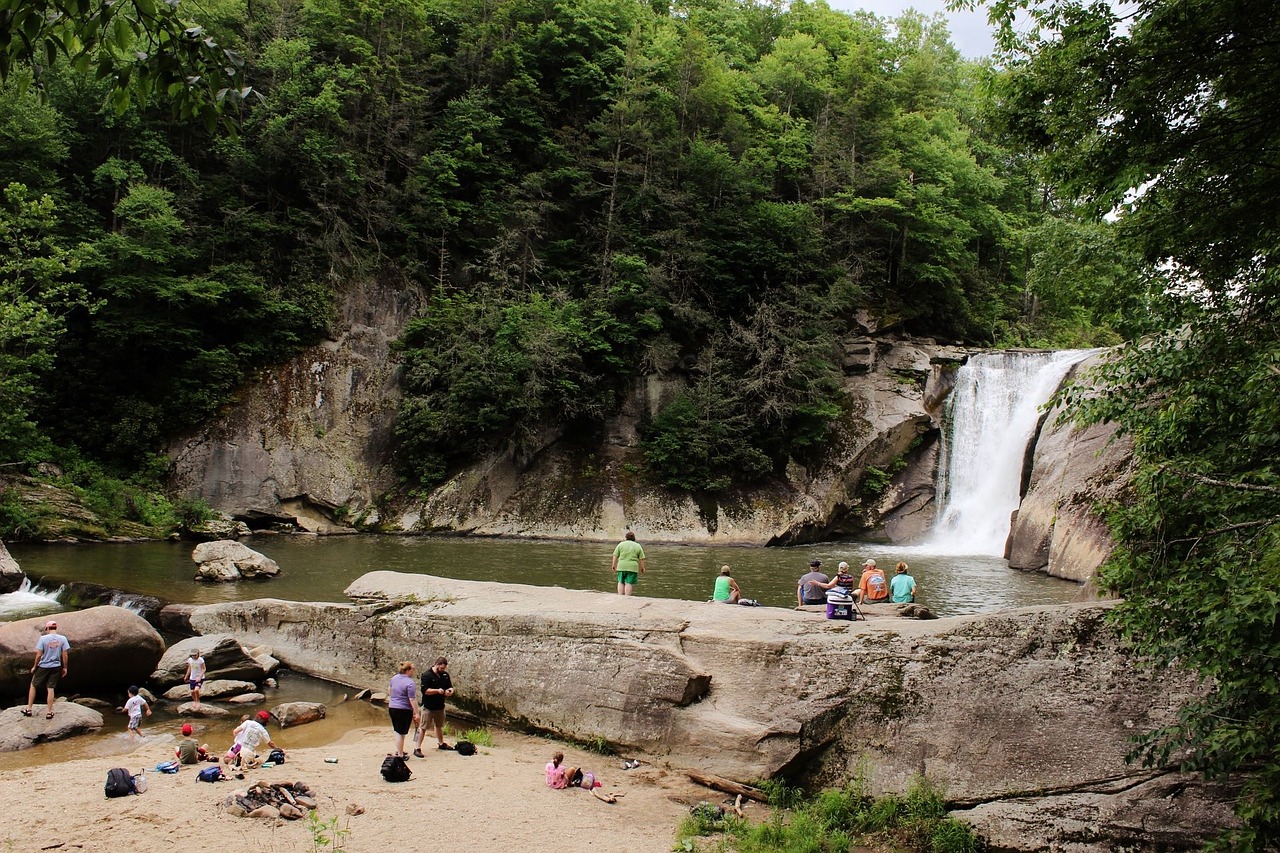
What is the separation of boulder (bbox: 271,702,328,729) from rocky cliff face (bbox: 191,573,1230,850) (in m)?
1.32

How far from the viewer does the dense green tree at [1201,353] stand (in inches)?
197

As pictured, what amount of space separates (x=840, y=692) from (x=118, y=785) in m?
7.77

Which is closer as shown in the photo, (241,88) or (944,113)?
(241,88)

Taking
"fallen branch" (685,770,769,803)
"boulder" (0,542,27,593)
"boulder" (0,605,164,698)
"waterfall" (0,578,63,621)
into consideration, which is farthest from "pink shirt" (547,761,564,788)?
"boulder" (0,542,27,593)

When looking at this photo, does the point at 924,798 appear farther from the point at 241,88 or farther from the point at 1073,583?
the point at 1073,583

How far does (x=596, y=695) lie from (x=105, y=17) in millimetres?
9188

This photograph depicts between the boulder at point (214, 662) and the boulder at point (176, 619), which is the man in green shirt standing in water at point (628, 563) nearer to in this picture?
the boulder at point (214, 662)

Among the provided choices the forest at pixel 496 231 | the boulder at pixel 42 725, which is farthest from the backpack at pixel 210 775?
the forest at pixel 496 231

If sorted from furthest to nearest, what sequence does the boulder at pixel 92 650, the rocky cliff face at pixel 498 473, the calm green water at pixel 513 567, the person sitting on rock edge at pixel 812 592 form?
the rocky cliff face at pixel 498 473 → the calm green water at pixel 513 567 → the person sitting on rock edge at pixel 812 592 → the boulder at pixel 92 650

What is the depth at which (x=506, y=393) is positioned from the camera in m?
29.9

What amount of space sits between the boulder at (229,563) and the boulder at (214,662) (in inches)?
249

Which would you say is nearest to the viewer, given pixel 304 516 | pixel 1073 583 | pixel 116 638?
pixel 116 638

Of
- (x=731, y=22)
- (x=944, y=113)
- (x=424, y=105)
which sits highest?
(x=731, y=22)

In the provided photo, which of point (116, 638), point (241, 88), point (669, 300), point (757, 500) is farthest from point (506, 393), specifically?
point (241, 88)
